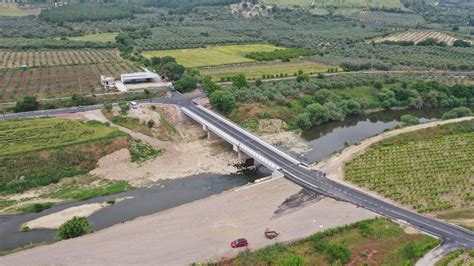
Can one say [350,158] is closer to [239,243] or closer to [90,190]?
[239,243]

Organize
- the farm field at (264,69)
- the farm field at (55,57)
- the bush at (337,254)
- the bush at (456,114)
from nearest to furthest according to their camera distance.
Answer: the bush at (337,254) < the bush at (456,114) < the farm field at (264,69) < the farm field at (55,57)

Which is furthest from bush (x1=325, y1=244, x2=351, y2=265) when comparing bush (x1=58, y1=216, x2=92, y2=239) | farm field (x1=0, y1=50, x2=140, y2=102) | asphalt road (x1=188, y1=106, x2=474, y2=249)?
farm field (x1=0, y1=50, x2=140, y2=102)

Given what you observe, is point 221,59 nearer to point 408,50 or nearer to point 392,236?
point 408,50

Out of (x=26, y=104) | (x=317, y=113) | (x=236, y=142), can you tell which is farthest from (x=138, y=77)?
(x=236, y=142)

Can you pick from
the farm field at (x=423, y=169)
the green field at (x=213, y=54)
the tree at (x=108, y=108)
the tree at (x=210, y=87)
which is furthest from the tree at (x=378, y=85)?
the tree at (x=108, y=108)

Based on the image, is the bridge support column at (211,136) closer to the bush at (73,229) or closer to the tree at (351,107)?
the tree at (351,107)

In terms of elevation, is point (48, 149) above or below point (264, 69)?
below
